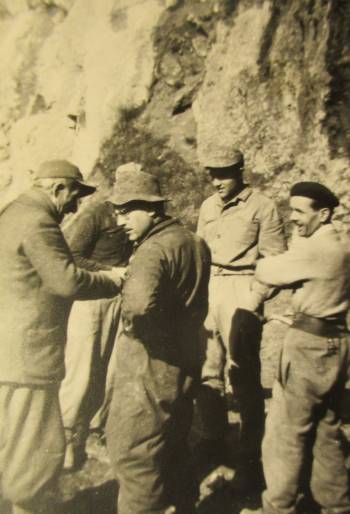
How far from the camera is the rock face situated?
5617 millimetres

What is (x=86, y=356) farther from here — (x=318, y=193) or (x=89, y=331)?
(x=318, y=193)

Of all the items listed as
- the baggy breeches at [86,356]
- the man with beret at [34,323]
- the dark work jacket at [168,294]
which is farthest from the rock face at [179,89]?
the man with beret at [34,323]

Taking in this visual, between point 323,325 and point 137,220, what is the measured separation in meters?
1.23

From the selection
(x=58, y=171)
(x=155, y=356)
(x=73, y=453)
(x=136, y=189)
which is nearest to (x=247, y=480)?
(x=73, y=453)

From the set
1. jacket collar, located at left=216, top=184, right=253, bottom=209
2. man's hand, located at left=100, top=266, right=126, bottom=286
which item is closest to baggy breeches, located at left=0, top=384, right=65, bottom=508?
man's hand, located at left=100, top=266, right=126, bottom=286

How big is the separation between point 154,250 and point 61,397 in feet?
7.30

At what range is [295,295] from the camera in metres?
2.93

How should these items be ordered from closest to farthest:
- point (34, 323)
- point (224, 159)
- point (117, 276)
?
point (34, 323), point (117, 276), point (224, 159)

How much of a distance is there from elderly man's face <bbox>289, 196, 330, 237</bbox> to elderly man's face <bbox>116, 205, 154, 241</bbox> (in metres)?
0.86

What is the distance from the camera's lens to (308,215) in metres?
2.91

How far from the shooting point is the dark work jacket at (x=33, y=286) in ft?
9.48

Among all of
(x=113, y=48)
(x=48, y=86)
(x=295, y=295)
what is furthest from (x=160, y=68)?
(x=295, y=295)

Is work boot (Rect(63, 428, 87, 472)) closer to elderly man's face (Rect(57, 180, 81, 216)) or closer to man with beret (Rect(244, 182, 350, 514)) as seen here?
man with beret (Rect(244, 182, 350, 514))

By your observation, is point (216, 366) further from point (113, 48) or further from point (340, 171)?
point (113, 48)
